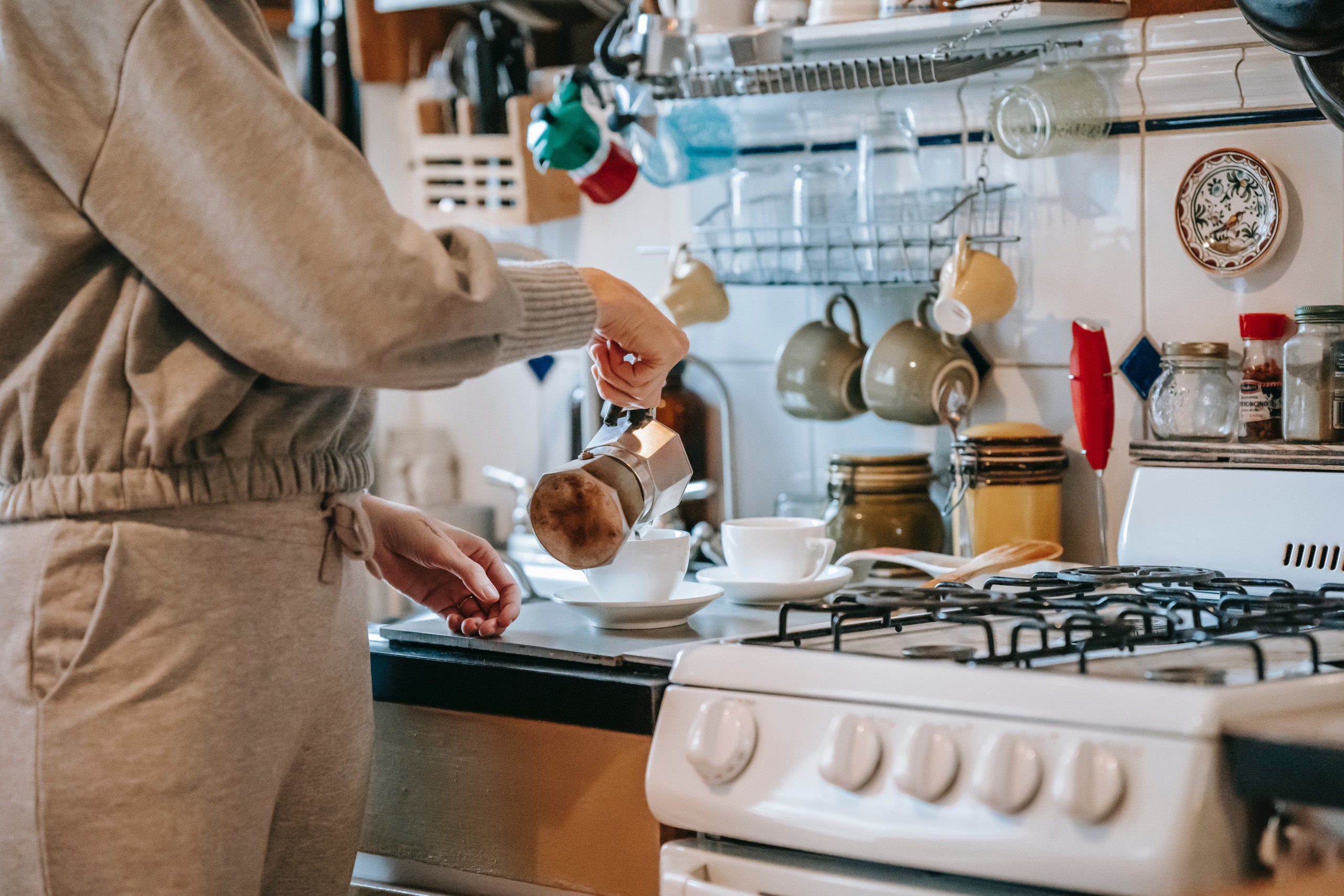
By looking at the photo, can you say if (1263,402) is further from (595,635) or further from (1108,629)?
(595,635)

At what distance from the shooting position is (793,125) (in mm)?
1582

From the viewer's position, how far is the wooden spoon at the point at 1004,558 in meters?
1.25

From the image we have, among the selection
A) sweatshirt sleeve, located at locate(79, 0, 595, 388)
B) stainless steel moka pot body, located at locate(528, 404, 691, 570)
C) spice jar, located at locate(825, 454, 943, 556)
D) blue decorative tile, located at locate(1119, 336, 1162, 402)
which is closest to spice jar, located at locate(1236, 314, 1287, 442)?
blue decorative tile, located at locate(1119, 336, 1162, 402)

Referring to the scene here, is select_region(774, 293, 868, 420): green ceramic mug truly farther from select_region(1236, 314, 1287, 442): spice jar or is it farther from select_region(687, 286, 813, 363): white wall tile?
select_region(1236, 314, 1287, 442): spice jar

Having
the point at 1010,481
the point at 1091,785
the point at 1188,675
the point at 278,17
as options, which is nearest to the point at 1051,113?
the point at 1010,481

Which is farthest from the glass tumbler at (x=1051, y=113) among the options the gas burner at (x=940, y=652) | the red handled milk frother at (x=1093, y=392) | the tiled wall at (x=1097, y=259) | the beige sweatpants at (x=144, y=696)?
the beige sweatpants at (x=144, y=696)

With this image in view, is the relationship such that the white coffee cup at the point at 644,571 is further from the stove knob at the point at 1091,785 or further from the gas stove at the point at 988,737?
the stove knob at the point at 1091,785

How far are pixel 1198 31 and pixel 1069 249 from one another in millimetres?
241

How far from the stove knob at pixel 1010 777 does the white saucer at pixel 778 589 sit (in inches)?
16.4

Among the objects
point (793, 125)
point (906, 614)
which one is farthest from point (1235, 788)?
point (793, 125)

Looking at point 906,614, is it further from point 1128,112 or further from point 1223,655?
point 1128,112

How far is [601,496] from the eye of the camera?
3.12 ft

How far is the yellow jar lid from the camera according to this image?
4.50 feet

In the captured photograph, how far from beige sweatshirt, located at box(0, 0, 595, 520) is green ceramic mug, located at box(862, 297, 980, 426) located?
2.37 feet
